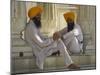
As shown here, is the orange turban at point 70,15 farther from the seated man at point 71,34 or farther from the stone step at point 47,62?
the stone step at point 47,62

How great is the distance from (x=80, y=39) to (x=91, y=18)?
298 millimetres

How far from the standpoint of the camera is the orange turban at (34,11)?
2613 millimetres

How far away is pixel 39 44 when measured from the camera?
2.66 metres

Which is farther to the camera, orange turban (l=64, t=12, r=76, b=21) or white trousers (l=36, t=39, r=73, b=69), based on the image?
orange turban (l=64, t=12, r=76, b=21)

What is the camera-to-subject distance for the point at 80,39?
2850 mm

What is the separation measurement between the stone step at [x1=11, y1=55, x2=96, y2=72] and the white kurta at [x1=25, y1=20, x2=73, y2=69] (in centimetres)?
6

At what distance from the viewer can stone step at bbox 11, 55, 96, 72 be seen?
255 centimetres

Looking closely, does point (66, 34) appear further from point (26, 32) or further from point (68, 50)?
point (26, 32)

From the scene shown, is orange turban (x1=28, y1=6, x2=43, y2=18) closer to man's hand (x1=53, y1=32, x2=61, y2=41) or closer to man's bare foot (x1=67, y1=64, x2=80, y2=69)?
man's hand (x1=53, y1=32, x2=61, y2=41)

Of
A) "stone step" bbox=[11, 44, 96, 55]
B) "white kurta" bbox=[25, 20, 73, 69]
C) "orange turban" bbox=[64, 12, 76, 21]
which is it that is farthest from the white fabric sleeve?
"orange turban" bbox=[64, 12, 76, 21]

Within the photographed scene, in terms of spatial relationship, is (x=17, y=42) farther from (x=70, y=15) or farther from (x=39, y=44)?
(x=70, y=15)

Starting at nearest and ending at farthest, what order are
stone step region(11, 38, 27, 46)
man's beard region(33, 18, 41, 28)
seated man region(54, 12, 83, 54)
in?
stone step region(11, 38, 27, 46) < man's beard region(33, 18, 41, 28) < seated man region(54, 12, 83, 54)

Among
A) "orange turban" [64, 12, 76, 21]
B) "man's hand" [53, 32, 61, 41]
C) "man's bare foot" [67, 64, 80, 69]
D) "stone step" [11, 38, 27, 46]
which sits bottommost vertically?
"man's bare foot" [67, 64, 80, 69]

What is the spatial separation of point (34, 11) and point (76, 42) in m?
0.62
